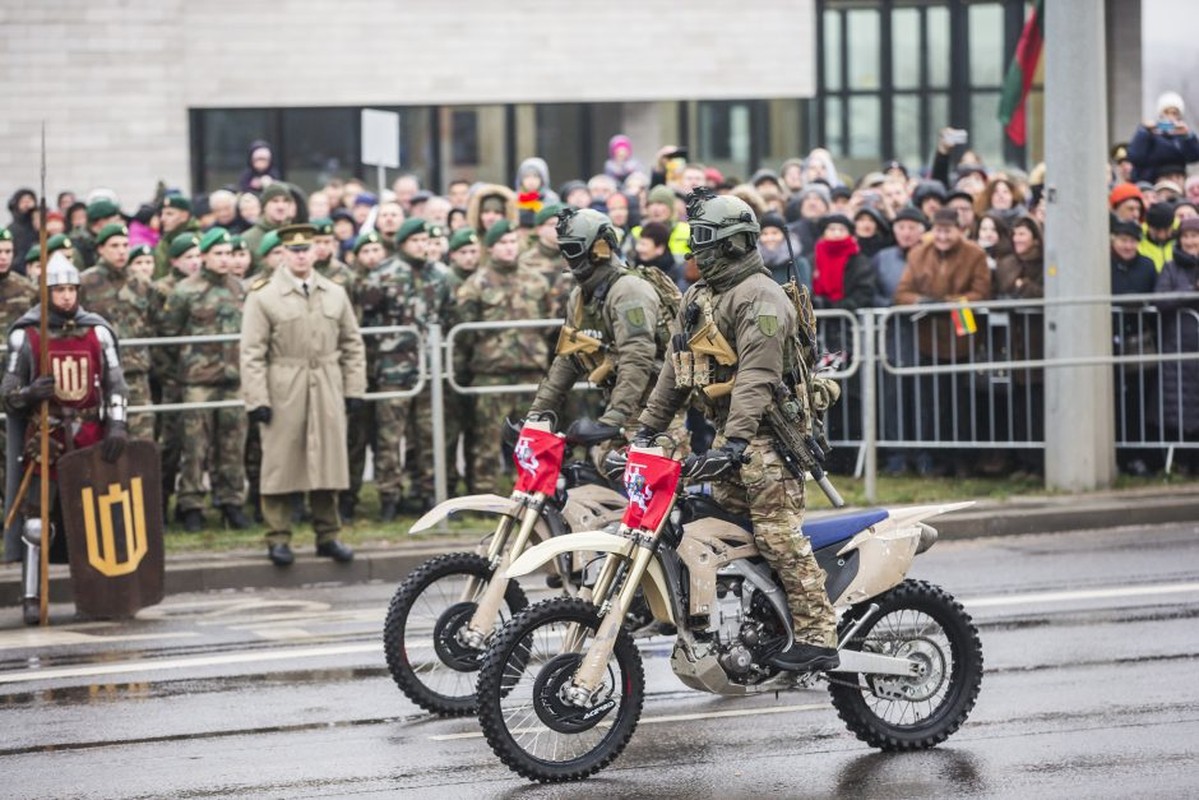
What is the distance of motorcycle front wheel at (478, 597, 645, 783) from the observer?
812 centimetres

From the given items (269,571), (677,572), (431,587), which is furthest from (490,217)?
(677,572)

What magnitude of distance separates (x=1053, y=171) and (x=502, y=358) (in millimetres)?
4250

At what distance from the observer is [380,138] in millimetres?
19531

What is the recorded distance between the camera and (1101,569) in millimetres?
13398

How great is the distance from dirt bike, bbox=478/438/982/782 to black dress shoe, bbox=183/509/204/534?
6.87m

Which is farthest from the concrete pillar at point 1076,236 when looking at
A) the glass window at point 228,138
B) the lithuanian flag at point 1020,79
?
the glass window at point 228,138

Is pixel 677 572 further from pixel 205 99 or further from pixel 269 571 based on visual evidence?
pixel 205 99

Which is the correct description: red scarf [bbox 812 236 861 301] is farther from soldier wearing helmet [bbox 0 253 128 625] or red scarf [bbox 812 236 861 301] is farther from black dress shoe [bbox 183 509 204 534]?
soldier wearing helmet [bbox 0 253 128 625]

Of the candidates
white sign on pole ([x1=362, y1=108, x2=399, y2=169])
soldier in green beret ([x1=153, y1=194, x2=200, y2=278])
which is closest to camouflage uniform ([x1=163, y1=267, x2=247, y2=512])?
soldier in green beret ([x1=153, y1=194, x2=200, y2=278])

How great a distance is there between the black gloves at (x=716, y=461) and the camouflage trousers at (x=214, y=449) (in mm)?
7347

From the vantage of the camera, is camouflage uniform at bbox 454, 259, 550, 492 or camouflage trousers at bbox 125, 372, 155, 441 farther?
camouflage uniform at bbox 454, 259, 550, 492

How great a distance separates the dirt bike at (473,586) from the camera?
376 inches

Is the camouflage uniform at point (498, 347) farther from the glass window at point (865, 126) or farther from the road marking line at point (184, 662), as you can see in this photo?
the glass window at point (865, 126)

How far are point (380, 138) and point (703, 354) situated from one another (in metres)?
11.4
